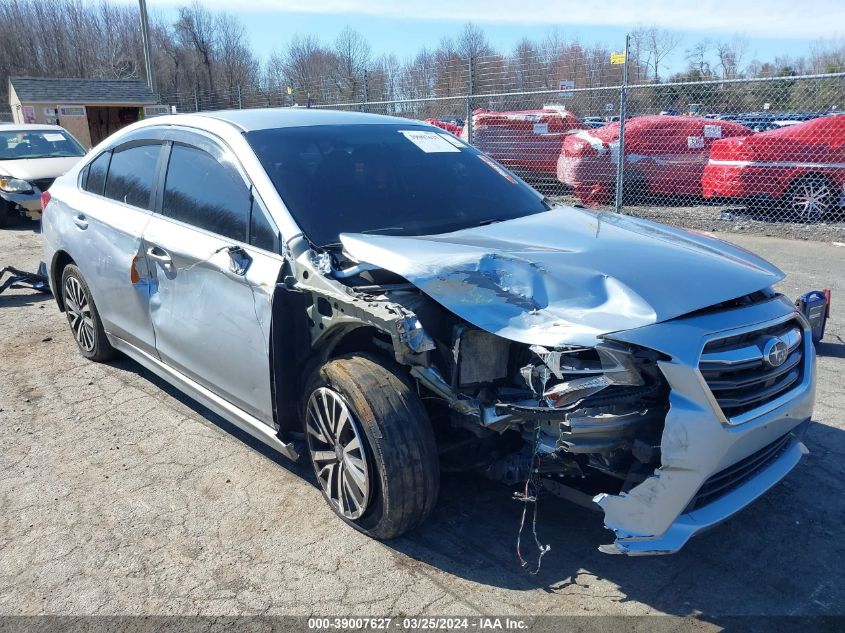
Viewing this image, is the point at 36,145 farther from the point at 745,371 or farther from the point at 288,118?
the point at 745,371

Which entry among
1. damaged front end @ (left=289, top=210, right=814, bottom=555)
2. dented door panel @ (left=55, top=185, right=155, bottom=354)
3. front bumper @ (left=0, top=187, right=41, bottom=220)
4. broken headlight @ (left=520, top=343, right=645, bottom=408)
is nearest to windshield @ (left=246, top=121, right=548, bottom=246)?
damaged front end @ (left=289, top=210, right=814, bottom=555)

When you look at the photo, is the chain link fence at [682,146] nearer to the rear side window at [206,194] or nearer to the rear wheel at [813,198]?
the rear wheel at [813,198]

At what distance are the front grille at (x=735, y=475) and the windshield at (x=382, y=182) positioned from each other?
1766 mm

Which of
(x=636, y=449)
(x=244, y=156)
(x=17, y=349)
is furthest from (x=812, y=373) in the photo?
(x=17, y=349)

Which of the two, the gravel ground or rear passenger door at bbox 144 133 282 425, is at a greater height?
rear passenger door at bbox 144 133 282 425

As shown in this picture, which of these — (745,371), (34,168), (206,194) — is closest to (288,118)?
(206,194)

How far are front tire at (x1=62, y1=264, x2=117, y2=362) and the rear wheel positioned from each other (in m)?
9.58

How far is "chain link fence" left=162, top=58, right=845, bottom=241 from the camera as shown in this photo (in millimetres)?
10227

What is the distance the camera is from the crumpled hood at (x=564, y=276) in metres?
2.60

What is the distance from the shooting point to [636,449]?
2.54 m

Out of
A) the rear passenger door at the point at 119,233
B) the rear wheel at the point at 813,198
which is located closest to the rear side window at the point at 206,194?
the rear passenger door at the point at 119,233

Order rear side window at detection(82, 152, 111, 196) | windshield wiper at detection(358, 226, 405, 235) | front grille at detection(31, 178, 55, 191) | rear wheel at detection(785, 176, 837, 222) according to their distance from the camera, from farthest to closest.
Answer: front grille at detection(31, 178, 55, 191), rear wheel at detection(785, 176, 837, 222), rear side window at detection(82, 152, 111, 196), windshield wiper at detection(358, 226, 405, 235)

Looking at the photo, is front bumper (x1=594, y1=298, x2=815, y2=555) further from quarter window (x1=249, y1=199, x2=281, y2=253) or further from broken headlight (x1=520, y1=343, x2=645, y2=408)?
quarter window (x1=249, y1=199, x2=281, y2=253)

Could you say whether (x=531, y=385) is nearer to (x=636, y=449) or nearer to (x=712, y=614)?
(x=636, y=449)
